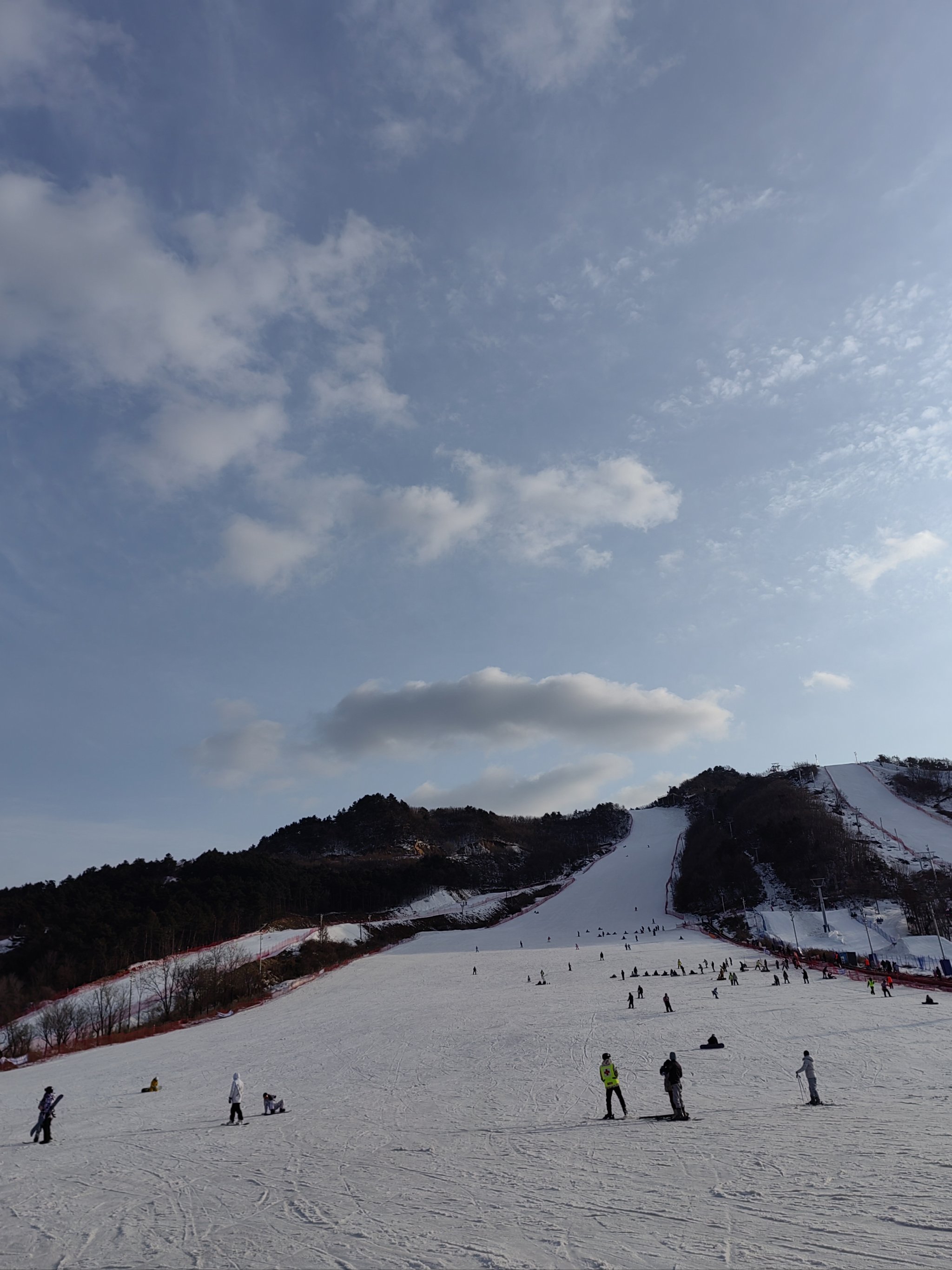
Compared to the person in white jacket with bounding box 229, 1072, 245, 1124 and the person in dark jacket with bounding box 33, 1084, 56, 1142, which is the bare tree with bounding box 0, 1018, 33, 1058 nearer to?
the person in dark jacket with bounding box 33, 1084, 56, 1142

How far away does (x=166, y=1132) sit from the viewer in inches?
659

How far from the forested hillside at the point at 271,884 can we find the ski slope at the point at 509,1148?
1507 inches

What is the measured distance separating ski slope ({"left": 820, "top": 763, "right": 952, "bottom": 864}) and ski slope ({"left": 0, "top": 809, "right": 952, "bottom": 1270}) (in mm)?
60092

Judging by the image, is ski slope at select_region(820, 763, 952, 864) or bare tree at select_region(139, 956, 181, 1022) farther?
ski slope at select_region(820, 763, 952, 864)

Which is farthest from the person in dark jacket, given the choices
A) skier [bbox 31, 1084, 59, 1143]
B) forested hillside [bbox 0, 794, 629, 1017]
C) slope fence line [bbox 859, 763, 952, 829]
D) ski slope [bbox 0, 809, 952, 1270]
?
slope fence line [bbox 859, 763, 952, 829]

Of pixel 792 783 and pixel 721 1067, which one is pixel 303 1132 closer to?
pixel 721 1067

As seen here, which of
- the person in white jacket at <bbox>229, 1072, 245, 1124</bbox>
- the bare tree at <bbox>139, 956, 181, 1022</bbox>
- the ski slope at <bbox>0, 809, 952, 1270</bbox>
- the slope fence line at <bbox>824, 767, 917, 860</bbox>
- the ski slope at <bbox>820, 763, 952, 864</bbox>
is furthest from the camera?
the ski slope at <bbox>820, 763, 952, 864</bbox>

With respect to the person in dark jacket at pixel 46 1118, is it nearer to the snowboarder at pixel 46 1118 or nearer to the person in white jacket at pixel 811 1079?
Answer: the snowboarder at pixel 46 1118

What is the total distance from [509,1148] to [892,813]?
103679 millimetres

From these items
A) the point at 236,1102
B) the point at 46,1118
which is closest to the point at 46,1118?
the point at 46,1118

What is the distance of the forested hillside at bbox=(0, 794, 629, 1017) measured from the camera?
66312 millimetres

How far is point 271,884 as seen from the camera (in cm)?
9506

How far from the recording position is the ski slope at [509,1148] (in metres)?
7.83

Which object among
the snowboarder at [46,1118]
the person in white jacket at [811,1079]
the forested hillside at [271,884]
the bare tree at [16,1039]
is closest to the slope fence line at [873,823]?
the forested hillside at [271,884]
